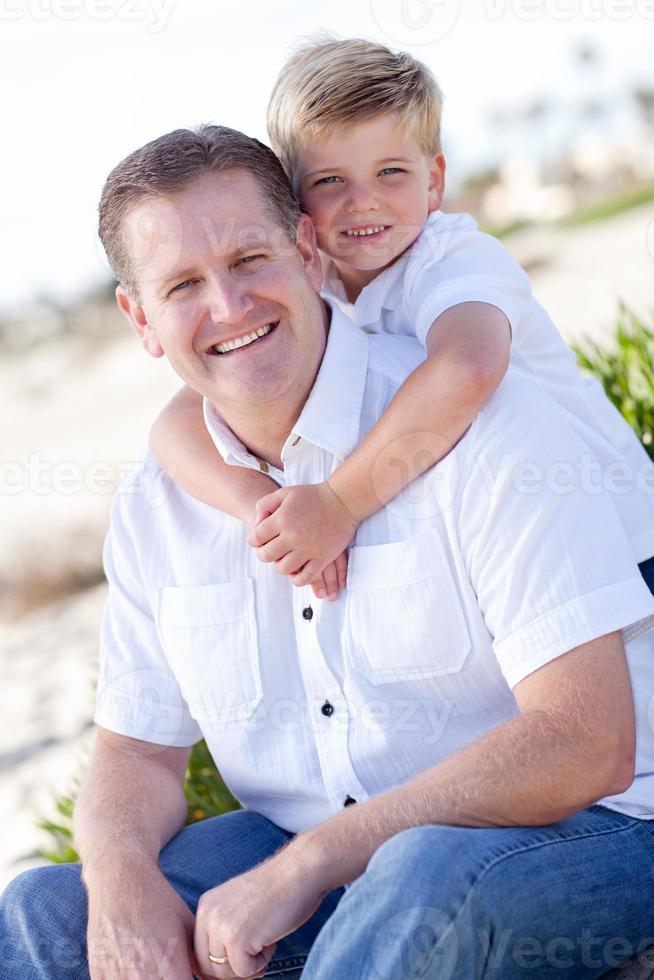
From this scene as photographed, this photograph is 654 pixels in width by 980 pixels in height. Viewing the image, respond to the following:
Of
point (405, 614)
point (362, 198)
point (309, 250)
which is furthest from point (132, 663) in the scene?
point (362, 198)

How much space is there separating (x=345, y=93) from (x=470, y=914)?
1.72 metres

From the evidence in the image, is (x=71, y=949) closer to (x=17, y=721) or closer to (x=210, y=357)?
(x=210, y=357)

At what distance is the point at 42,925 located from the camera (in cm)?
190

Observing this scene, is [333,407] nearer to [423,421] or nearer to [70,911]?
[423,421]

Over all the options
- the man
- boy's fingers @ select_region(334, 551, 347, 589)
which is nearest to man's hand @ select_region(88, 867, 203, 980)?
the man

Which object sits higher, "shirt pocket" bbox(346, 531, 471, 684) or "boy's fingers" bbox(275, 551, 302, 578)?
"boy's fingers" bbox(275, 551, 302, 578)

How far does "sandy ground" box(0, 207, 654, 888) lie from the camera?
477cm

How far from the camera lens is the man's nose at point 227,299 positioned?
207cm

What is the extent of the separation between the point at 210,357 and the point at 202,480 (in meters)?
0.23

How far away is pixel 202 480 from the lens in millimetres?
2199

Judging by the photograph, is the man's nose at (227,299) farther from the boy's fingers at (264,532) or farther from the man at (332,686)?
the boy's fingers at (264,532)

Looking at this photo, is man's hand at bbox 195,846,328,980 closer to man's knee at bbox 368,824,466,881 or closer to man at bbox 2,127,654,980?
man at bbox 2,127,654,980

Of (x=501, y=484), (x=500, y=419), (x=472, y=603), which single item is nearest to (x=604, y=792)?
(x=472, y=603)

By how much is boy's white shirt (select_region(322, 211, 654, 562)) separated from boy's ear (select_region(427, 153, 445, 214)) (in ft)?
0.29
